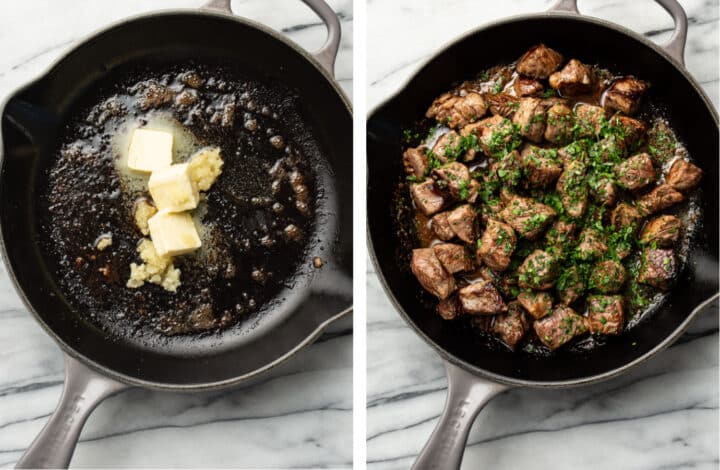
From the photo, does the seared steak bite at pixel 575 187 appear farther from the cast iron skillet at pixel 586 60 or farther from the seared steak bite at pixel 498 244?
the cast iron skillet at pixel 586 60

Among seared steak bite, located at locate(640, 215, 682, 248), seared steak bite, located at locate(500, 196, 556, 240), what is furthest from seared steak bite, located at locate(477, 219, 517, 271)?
seared steak bite, located at locate(640, 215, 682, 248)

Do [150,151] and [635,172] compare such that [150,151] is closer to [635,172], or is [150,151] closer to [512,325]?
[512,325]

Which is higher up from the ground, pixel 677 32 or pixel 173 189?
pixel 677 32

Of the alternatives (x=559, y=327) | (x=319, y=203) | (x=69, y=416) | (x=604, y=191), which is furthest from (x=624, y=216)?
(x=69, y=416)

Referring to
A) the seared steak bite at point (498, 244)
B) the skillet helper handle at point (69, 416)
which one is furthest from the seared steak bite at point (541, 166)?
the skillet helper handle at point (69, 416)

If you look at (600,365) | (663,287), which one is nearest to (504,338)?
(600,365)

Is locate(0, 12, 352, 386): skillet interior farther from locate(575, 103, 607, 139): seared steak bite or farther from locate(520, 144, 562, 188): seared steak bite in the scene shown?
locate(575, 103, 607, 139): seared steak bite

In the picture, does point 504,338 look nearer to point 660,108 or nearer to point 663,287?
point 663,287
